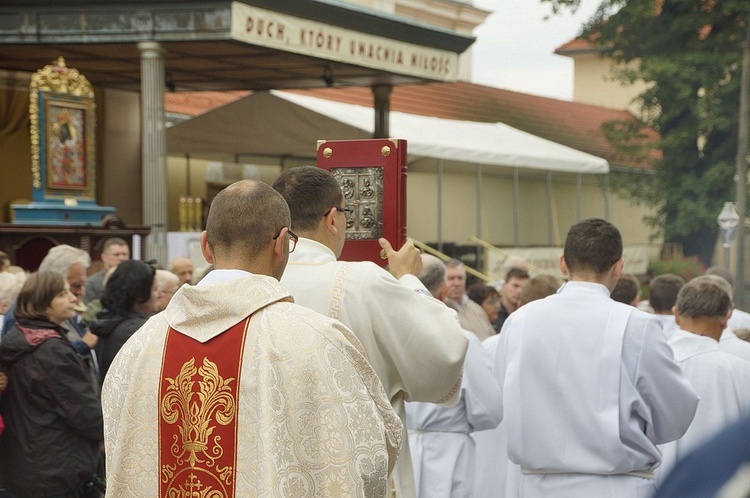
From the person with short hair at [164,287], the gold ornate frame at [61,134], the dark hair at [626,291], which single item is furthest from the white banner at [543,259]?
the person with short hair at [164,287]

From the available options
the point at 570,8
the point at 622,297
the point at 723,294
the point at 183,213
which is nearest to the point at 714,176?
the point at 570,8

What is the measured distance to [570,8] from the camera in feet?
92.7

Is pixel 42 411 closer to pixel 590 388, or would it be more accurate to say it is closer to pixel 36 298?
pixel 36 298

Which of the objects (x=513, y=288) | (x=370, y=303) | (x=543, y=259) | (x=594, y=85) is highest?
(x=594, y=85)

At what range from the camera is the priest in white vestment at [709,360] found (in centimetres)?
558

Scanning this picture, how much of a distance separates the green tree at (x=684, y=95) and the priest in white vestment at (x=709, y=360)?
66.8ft

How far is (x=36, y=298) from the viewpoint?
559 cm

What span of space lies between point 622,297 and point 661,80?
19.4 metres

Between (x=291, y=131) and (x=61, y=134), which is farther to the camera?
(x=291, y=131)

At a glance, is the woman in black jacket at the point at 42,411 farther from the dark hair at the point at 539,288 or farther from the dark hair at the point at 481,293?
the dark hair at the point at 481,293

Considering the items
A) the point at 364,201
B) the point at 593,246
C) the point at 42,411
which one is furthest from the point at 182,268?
the point at 364,201

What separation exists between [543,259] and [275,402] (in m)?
19.8

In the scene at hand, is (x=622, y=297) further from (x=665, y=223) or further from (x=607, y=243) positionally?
(x=665, y=223)

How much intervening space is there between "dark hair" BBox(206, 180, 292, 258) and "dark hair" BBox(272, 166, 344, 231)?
2.23 ft
